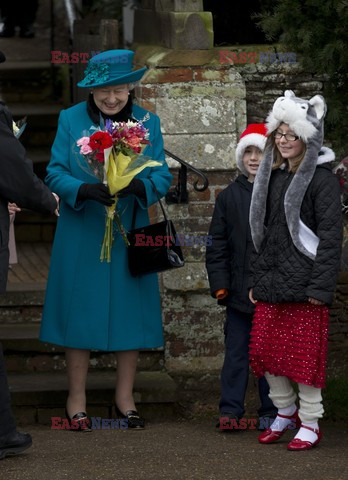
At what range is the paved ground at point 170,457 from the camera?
667 centimetres

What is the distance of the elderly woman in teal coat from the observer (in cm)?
759

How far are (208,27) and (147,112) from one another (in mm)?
970

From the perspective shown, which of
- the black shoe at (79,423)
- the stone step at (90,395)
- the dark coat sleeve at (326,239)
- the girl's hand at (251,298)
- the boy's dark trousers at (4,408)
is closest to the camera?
the boy's dark trousers at (4,408)

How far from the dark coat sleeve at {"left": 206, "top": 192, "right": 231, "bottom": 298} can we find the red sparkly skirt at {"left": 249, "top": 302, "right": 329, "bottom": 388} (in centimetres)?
42

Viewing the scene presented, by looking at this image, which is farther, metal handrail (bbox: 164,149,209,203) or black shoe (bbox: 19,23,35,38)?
black shoe (bbox: 19,23,35,38)

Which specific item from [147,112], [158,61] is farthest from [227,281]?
[158,61]

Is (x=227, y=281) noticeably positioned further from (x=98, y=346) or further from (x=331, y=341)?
(x=331, y=341)

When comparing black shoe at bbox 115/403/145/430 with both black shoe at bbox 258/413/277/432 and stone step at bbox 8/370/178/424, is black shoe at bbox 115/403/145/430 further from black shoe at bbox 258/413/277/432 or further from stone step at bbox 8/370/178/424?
black shoe at bbox 258/413/277/432

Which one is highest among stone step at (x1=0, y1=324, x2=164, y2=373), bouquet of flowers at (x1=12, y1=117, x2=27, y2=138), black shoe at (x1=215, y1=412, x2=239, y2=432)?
bouquet of flowers at (x1=12, y1=117, x2=27, y2=138)

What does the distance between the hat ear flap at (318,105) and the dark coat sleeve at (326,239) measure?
34 centimetres

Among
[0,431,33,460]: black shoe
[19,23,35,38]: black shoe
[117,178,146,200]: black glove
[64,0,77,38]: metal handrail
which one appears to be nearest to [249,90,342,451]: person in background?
[117,178,146,200]: black glove

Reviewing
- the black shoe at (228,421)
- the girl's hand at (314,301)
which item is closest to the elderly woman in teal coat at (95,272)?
the black shoe at (228,421)

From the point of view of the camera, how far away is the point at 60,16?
14.1 m

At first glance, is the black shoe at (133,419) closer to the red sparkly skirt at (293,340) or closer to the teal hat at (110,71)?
the red sparkly skirt at (293,340)
